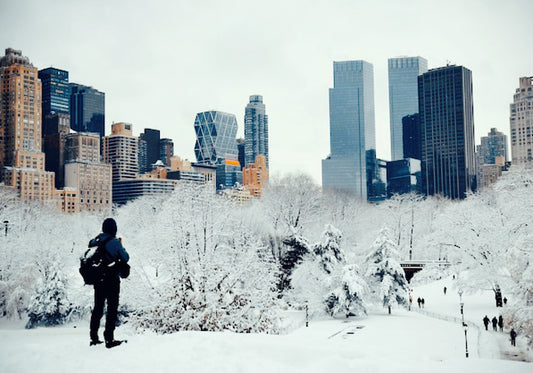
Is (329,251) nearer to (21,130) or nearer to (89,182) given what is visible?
(21,130)

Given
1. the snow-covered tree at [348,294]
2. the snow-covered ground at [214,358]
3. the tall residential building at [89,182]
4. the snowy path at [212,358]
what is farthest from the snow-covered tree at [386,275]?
the tall residential building at [89,182]

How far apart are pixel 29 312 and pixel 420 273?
4474 cm

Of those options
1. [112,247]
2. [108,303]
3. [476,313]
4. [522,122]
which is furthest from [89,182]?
[112,247]

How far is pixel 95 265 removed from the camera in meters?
10.5

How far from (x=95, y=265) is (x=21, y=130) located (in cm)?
17126

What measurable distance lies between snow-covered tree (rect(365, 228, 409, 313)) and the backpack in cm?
3618

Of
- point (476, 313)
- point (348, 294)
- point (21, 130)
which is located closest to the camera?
point (476, 313)

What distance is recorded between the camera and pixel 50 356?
388 inches

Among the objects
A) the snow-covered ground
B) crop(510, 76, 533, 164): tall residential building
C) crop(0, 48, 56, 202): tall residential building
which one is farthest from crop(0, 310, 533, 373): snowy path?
crop(510, 76, 533, 164): tall residential building

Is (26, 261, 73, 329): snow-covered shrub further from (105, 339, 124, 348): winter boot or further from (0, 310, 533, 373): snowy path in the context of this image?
(105, 339, 124, 348): winter boot

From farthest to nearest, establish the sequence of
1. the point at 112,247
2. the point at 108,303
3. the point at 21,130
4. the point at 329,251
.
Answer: the point at 21,130 < the point at 329,251 < the point at 108,303 < the point at 112,247

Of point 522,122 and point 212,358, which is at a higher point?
point 522,122

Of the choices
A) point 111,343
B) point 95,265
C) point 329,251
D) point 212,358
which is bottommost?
point 329,251

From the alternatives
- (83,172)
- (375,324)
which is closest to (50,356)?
(375,324)
